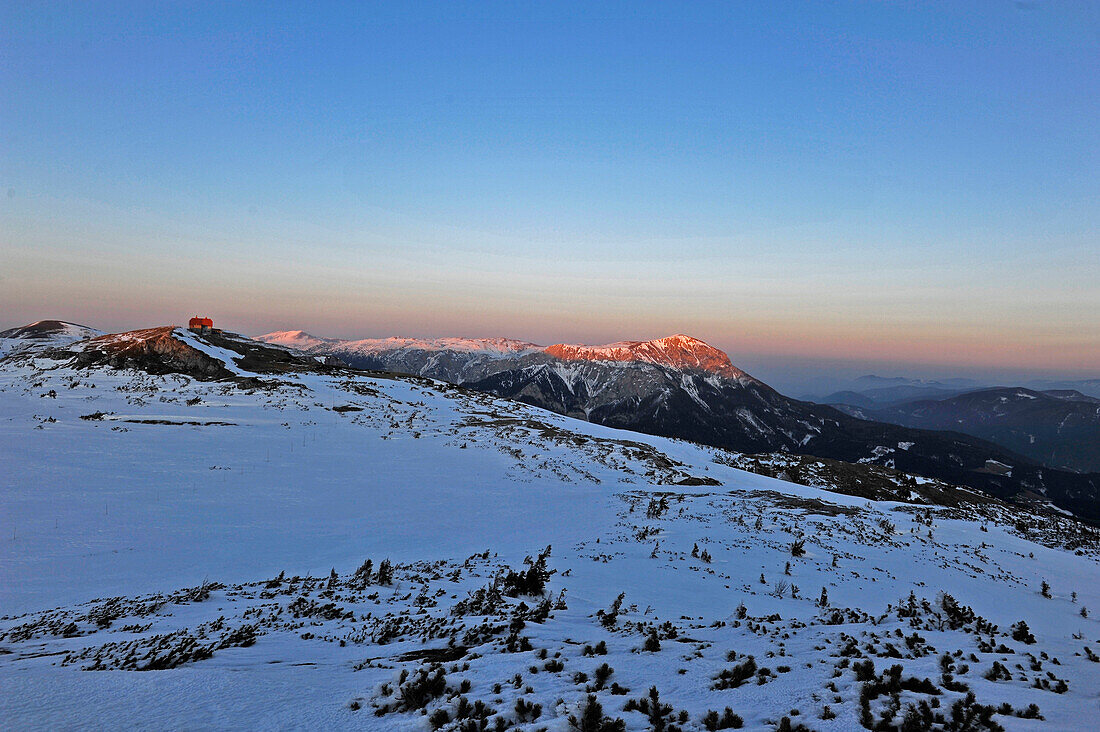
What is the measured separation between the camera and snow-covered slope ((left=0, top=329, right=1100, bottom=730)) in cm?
638

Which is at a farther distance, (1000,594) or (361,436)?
(361,436)

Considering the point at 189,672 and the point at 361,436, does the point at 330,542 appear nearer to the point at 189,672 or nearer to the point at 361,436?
the point at 189,672

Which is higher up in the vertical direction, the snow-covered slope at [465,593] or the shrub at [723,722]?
the shrub at [723,722]

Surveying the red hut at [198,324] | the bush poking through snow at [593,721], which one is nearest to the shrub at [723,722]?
the bush poking through snow at [593,721]

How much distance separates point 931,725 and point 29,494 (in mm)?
29352

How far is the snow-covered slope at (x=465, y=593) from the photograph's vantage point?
20.9 feet

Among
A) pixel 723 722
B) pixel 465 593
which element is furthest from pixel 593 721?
pixel 465 593

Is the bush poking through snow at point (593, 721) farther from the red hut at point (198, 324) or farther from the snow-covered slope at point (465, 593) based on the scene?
the red hut at point (198, 324)

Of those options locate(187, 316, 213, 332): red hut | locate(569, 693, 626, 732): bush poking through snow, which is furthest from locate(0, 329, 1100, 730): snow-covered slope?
locate(187, 316, 213, 332): red hut

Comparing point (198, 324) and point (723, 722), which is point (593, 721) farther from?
point (198, 324)

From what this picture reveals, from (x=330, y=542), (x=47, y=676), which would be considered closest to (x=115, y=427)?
(x=330, y=542)

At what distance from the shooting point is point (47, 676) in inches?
245

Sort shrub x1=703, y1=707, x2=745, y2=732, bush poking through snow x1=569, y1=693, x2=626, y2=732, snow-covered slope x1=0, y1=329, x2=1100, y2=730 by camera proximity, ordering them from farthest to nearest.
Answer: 1. snow-covered slope x1=0, y1=329, x2=1100, y2=730
2. shrub x1=703, y1=707, x2=745, y2=732
3. bush poking through snow x1=569, y1=693, x2=626, y2=732

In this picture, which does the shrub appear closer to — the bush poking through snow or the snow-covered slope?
the snow-covered slope
